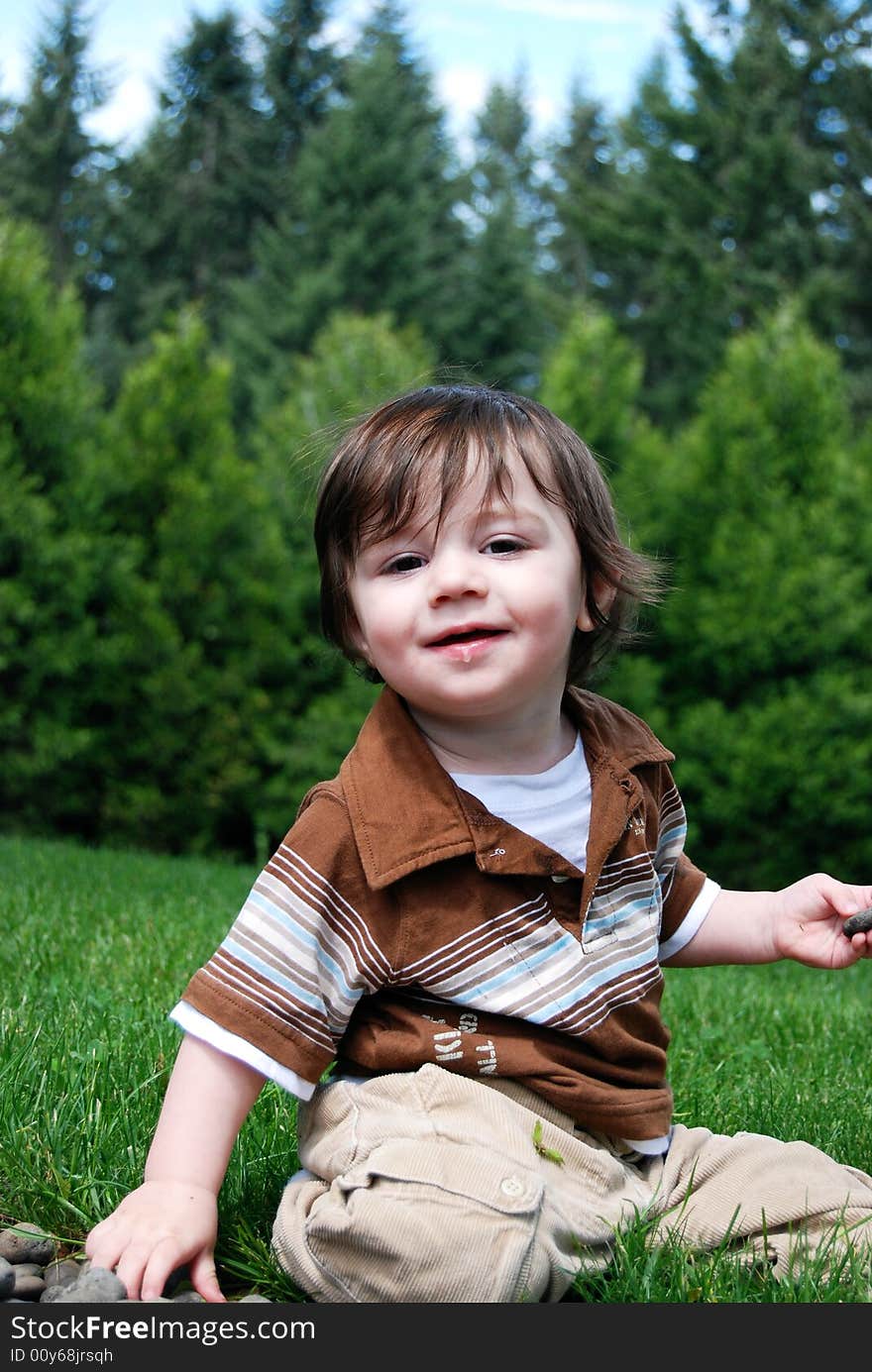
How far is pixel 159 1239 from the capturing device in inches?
67.0

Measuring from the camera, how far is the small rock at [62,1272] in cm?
178

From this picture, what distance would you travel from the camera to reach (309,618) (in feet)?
30.5

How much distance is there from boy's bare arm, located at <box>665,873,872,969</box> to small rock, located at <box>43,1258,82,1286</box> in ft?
3.65

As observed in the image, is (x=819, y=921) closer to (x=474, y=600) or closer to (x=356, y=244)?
(x=474, y=600)

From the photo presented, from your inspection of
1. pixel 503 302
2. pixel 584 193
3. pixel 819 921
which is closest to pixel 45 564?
pixel 819 921

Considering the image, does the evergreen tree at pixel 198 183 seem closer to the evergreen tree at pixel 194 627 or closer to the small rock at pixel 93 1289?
the evergreen tree at pixel 194 627

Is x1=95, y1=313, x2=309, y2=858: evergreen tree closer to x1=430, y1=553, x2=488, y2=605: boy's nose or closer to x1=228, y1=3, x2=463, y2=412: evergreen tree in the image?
x1=430, y1=553, x2=488, y2=605: boy's nose

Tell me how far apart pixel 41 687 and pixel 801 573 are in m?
4.95

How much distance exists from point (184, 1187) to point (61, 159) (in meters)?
29.0

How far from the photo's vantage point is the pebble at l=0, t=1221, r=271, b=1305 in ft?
5.32

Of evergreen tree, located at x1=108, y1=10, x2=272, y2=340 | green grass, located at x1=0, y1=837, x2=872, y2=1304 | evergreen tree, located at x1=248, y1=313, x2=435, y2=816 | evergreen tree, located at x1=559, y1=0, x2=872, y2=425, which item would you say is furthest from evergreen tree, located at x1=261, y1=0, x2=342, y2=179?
green grass, located at x1=0, y1=837, x2=872, y2=1304

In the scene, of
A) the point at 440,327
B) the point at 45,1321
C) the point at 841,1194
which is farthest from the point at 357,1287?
the point at 440,327

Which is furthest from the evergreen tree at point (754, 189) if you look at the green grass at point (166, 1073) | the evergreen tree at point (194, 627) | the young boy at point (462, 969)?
the young boy at point (462, 969)

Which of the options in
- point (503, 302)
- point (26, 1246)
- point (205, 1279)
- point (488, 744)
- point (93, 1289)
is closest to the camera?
point (93, 1289)
